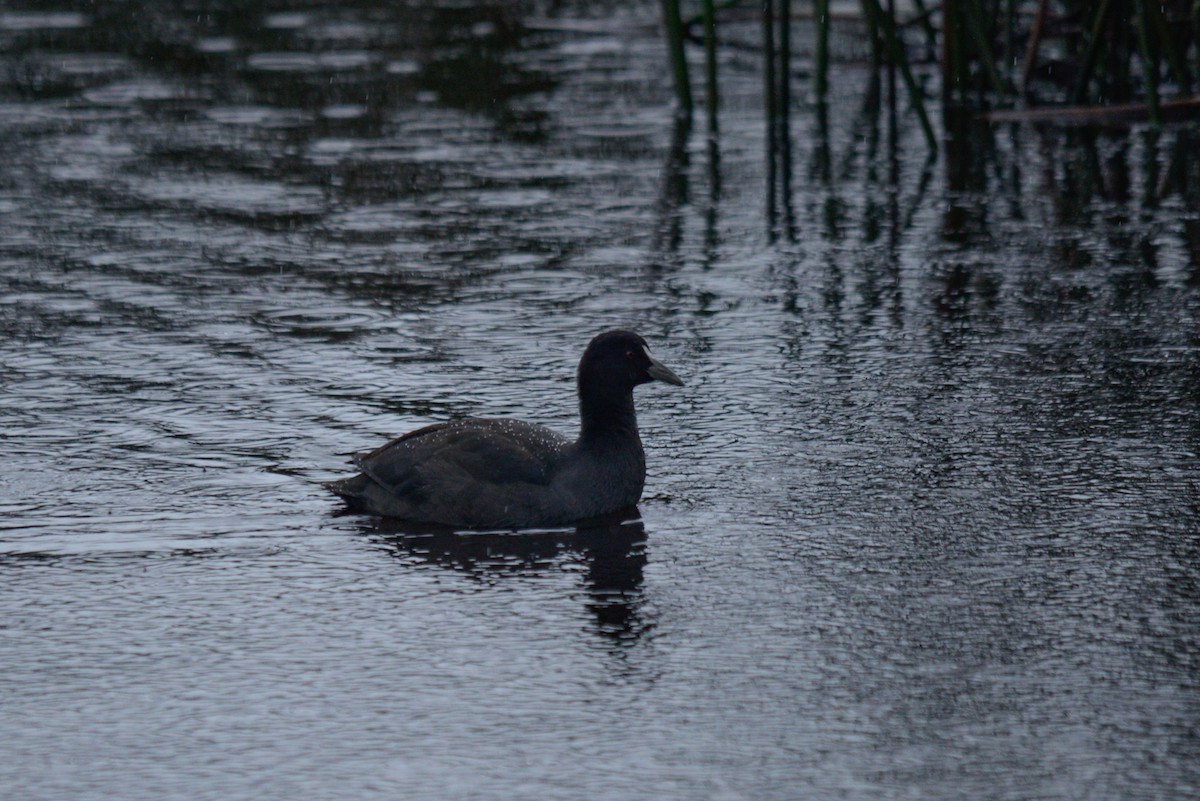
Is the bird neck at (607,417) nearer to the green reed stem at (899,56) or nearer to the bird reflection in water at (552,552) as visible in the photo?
the bird reflection in water at (552,552)

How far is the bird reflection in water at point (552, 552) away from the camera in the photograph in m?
7.11

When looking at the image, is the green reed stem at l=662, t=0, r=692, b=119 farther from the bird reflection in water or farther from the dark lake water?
the bird reflection in water

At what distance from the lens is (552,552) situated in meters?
7.60

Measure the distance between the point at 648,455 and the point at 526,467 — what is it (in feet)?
3.50

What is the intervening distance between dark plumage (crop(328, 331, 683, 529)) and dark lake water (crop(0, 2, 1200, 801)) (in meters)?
0.16

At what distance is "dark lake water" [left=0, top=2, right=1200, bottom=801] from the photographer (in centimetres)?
585

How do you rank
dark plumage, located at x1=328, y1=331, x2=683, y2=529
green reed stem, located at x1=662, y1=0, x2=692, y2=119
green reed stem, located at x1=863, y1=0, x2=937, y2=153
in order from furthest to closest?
green reed stem, located at x1=662, y1=0, x2=692, y2=119 < green reed stem, located at x1=863, y1=0, x2=937, y2=153 < dark plumage, located at x1=328, y1=331, x2=683, y2=529

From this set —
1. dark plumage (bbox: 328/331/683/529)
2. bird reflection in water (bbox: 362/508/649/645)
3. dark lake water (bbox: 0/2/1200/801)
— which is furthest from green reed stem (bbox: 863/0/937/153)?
bird reflection in water (bbox: 362/508/649/645)

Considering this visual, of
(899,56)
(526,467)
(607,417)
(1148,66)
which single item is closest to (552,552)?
(526,467)

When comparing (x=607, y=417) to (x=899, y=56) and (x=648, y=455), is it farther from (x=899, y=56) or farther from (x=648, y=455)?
(x=899, y=56)

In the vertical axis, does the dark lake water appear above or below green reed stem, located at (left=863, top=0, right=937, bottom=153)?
below

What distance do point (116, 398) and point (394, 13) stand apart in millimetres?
16249

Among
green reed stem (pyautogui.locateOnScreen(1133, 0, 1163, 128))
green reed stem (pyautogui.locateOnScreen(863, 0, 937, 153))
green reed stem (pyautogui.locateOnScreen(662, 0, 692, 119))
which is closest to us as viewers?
green reed stem (pyautogui.locateOnScreen(863, 0, 937, 153))

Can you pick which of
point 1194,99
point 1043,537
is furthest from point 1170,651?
point 1194,99
